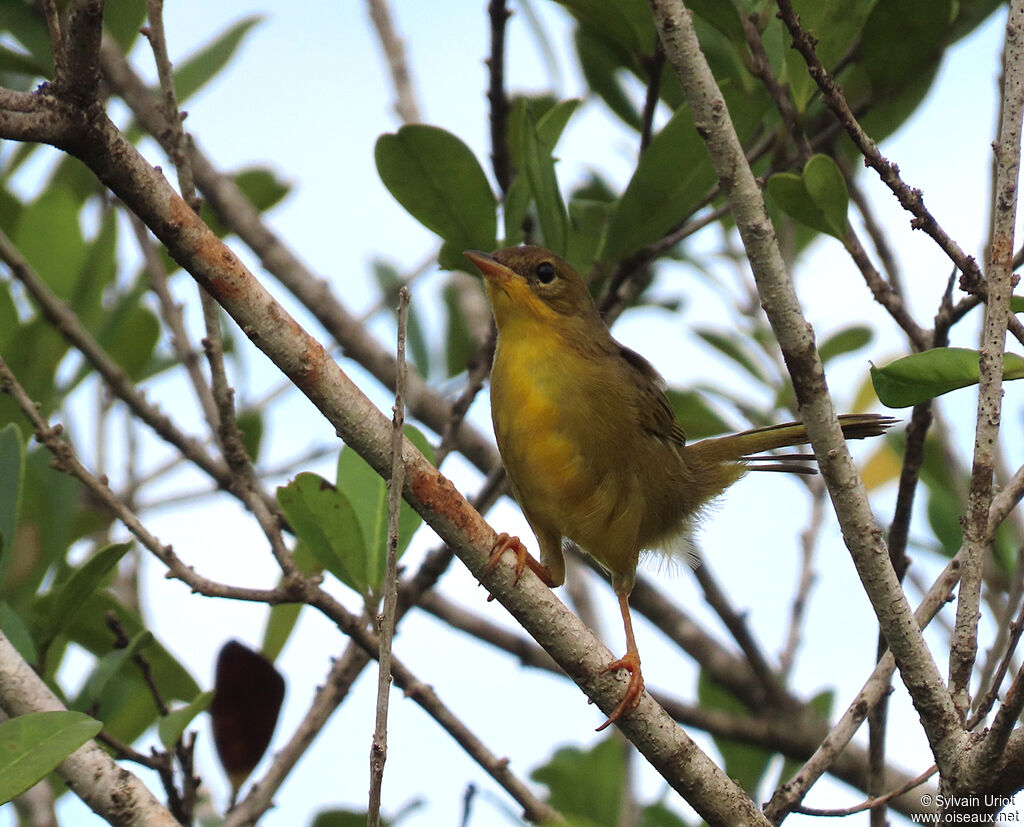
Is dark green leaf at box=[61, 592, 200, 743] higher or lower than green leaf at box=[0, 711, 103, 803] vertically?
higher

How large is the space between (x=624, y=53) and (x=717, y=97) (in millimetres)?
2101

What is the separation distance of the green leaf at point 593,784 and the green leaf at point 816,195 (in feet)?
7.07

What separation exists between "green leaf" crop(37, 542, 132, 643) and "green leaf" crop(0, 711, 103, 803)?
0.85m

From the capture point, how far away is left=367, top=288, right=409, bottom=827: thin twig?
2354mm

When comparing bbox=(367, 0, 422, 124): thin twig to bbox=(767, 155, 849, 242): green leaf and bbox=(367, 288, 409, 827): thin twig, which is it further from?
bbox=(367, 288, 409, 827): thin twig

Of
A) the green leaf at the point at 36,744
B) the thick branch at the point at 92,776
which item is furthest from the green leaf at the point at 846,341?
the green leaf at the point at 36,744

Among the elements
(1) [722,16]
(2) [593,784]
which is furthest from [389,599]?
(2) [593,784]

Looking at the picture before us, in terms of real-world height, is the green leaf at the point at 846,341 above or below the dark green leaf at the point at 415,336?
above

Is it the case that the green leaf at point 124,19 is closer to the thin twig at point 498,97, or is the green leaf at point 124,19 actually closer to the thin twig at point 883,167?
the thin twig at point 498,97

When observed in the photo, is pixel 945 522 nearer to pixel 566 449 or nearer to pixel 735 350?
pixel 735 350

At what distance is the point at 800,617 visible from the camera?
4.89 metres

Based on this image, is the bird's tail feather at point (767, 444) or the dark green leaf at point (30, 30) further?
the bird's tail feather at point (767, 444)

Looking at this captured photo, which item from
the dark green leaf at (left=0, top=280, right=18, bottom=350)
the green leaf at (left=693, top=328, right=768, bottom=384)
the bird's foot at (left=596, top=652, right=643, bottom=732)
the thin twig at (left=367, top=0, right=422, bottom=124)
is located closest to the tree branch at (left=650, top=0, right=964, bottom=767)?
the bird's foot at (left=596, top=652, right=643, bottom=732)

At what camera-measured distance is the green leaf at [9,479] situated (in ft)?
11.3
